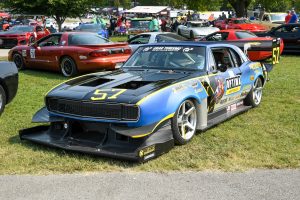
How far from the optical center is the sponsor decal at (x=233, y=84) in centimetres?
664

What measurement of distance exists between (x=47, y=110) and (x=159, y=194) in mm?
2470

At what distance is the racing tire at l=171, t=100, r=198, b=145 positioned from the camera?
5.28 m

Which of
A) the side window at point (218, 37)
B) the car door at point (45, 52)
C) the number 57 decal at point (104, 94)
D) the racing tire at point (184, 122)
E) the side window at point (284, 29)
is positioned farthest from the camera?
the side window at point (284, 29)

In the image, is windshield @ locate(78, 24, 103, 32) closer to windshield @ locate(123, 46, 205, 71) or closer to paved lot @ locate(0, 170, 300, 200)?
windshield @ locate(123, 46, 205, 71)

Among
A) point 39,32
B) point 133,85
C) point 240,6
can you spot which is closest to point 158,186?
point 133,85

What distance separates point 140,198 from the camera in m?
3.91

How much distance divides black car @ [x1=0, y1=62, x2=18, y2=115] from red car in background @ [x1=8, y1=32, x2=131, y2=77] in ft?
12.7

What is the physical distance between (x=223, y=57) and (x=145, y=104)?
2.71 meters

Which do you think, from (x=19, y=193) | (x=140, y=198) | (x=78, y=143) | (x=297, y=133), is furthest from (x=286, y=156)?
(x=19, y=193)

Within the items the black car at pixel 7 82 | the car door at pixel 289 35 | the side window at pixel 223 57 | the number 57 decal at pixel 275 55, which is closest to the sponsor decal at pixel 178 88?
the side window at pixel 223 57

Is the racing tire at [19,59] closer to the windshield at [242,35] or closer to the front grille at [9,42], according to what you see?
the windshield at [242,35]

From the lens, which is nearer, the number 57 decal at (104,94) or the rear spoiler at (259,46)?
the number 57 decal at (104,94)

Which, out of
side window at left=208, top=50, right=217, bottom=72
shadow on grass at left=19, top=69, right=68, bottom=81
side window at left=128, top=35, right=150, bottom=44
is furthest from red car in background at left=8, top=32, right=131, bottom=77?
side window at left=208, top=50, right=217, bottom=72

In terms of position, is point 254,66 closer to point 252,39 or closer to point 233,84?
point 233,84
